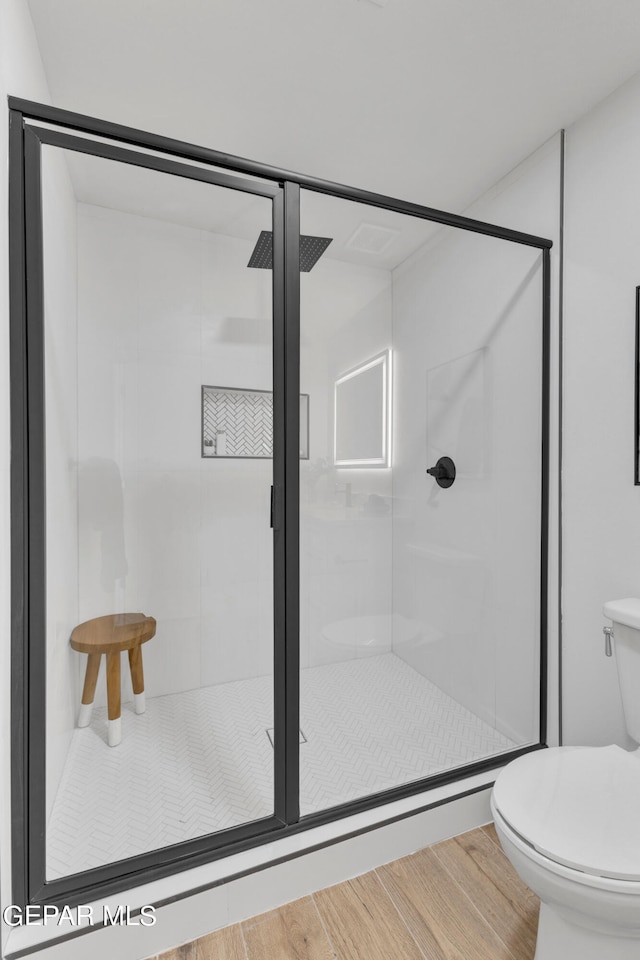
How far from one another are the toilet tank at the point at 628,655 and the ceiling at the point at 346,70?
1.67 m

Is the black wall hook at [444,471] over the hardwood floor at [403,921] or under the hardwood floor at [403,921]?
over

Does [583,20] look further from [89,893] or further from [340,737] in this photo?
[89,893]

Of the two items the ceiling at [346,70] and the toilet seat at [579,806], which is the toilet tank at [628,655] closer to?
the toilet seat at [579,806]

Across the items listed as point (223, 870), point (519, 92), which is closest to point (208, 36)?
point (519, 92)

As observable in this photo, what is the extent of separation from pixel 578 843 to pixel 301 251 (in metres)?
1.60

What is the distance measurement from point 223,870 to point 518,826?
778mm

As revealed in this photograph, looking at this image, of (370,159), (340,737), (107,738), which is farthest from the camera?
(370,159)

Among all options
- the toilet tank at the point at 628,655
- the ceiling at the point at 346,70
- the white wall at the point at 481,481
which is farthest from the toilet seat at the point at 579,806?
the ceiling at the point at 346,70

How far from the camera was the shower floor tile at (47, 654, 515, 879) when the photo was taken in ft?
4.24

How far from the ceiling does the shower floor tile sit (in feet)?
6.23

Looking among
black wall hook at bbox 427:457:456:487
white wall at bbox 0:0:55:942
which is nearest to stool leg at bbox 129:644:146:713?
white wall at bbox 0:0:55:942

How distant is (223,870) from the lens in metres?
1.27

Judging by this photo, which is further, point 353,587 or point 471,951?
Result: point 353,587

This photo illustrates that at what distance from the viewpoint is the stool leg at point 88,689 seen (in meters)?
1.31
